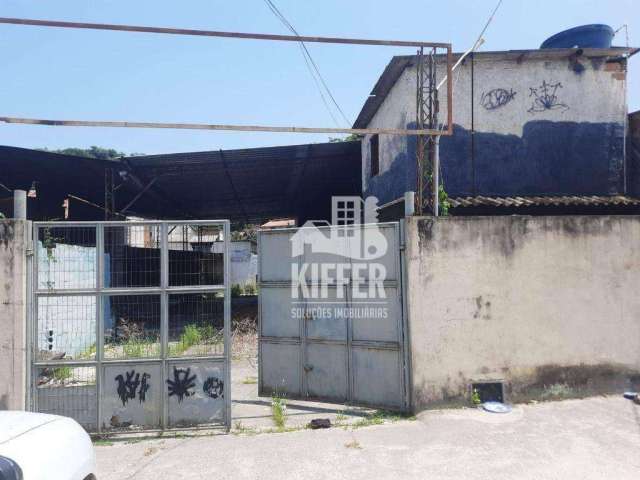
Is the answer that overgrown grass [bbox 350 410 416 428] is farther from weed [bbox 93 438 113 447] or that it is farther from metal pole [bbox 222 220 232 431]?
weed [bbox 93 438 113 447]

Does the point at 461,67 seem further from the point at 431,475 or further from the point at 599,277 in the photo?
the point at 431,475

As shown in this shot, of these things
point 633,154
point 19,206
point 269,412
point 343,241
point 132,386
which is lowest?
point 269,412

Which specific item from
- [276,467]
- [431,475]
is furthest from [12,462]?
[431,475]

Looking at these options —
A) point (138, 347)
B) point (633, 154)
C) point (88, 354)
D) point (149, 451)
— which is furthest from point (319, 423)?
point (633, 154)

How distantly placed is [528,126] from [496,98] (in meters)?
0.90

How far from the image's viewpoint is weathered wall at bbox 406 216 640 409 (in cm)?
532

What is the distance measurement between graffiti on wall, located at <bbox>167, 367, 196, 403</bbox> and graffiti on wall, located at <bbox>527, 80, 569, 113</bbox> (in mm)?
8192

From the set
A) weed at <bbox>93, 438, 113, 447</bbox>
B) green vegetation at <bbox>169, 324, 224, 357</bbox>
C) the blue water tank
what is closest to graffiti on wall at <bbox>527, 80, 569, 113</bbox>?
the blue water tank

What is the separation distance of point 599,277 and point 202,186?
36.9 feet

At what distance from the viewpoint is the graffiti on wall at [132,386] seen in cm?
481

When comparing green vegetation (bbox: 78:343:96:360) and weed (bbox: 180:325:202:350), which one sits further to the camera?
weed (bbox: 180:325:202:350)

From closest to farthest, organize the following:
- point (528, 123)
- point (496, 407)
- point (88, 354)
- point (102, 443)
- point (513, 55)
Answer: point (102, 443) → point (496, 407) → point (88, 354) → point (513, 55) → point (528, 123)

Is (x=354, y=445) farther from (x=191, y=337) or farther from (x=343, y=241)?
(x=191, y=337)

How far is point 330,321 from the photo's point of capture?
5867mm
